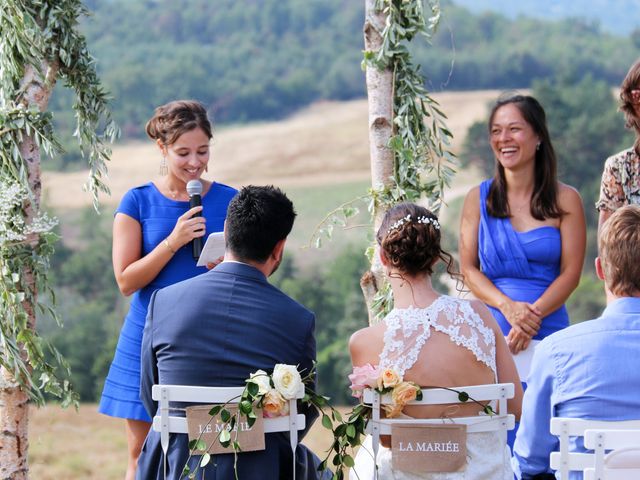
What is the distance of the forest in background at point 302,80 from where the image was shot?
33656 millimetres

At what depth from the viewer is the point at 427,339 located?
3.16 meters

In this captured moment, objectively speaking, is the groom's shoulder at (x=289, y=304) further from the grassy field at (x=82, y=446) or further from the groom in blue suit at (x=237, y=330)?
the grassy field at (x=82, y=446)

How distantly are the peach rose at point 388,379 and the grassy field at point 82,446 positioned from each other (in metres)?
11.7

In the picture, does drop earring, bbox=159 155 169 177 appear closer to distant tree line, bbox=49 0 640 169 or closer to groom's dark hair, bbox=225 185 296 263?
groom's dark hair, bbox=225 185 296 263

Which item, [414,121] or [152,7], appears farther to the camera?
[152,7]

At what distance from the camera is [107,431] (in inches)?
966

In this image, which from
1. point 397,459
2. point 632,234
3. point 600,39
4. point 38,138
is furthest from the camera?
point 600,39

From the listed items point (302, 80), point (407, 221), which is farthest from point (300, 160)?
point (407, 221)

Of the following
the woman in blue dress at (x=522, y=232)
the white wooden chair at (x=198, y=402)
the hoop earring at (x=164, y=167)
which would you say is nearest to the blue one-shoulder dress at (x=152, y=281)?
the hoop earring at (x=164, y=167)

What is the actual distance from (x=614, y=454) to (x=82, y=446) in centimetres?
2077

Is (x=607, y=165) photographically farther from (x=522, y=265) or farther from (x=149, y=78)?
(x=149, y=78)

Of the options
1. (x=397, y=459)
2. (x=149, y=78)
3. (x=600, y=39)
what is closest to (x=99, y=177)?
(x=397, y=459)

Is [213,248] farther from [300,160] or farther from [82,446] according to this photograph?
[300,160]

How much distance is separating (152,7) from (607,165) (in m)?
56.8
